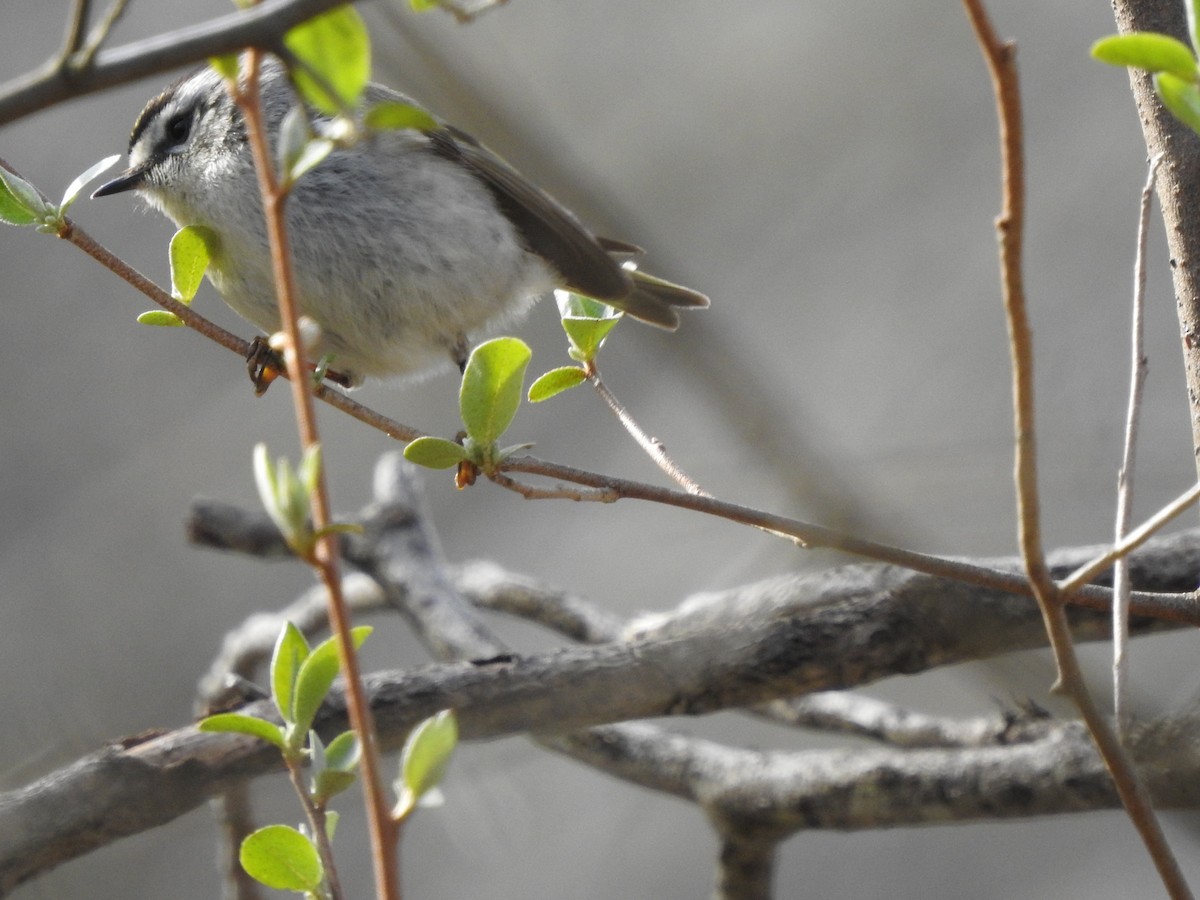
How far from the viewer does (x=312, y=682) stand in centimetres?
48

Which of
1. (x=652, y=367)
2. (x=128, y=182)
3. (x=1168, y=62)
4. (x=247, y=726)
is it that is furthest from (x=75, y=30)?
(x=652, y=367)

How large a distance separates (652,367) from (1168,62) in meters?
2.00

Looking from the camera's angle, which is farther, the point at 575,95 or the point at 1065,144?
the point at 575,95

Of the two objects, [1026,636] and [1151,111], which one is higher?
[1151,111]

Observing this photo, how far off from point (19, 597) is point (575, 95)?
1837mm

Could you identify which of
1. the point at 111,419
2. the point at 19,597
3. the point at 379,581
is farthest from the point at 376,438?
the point at 379,581

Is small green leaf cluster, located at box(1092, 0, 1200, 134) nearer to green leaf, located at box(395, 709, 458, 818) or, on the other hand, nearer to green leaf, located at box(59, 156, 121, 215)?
green leaf, located at box(395, 709, 458, 818)

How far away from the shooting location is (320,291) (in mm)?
1189

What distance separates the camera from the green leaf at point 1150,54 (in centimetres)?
42

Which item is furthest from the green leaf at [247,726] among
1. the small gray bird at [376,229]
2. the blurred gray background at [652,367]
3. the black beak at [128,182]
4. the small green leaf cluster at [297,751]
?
the blurred gray background at [652,367]

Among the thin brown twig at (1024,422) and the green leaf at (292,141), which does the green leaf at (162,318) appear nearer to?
the green leaf at (292,141)

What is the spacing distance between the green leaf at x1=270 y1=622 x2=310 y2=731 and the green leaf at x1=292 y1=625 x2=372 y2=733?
0.01 metres

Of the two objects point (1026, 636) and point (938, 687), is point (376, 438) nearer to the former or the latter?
point (938, 687)

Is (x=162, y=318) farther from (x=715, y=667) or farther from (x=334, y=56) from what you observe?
(x=715, y=667)
